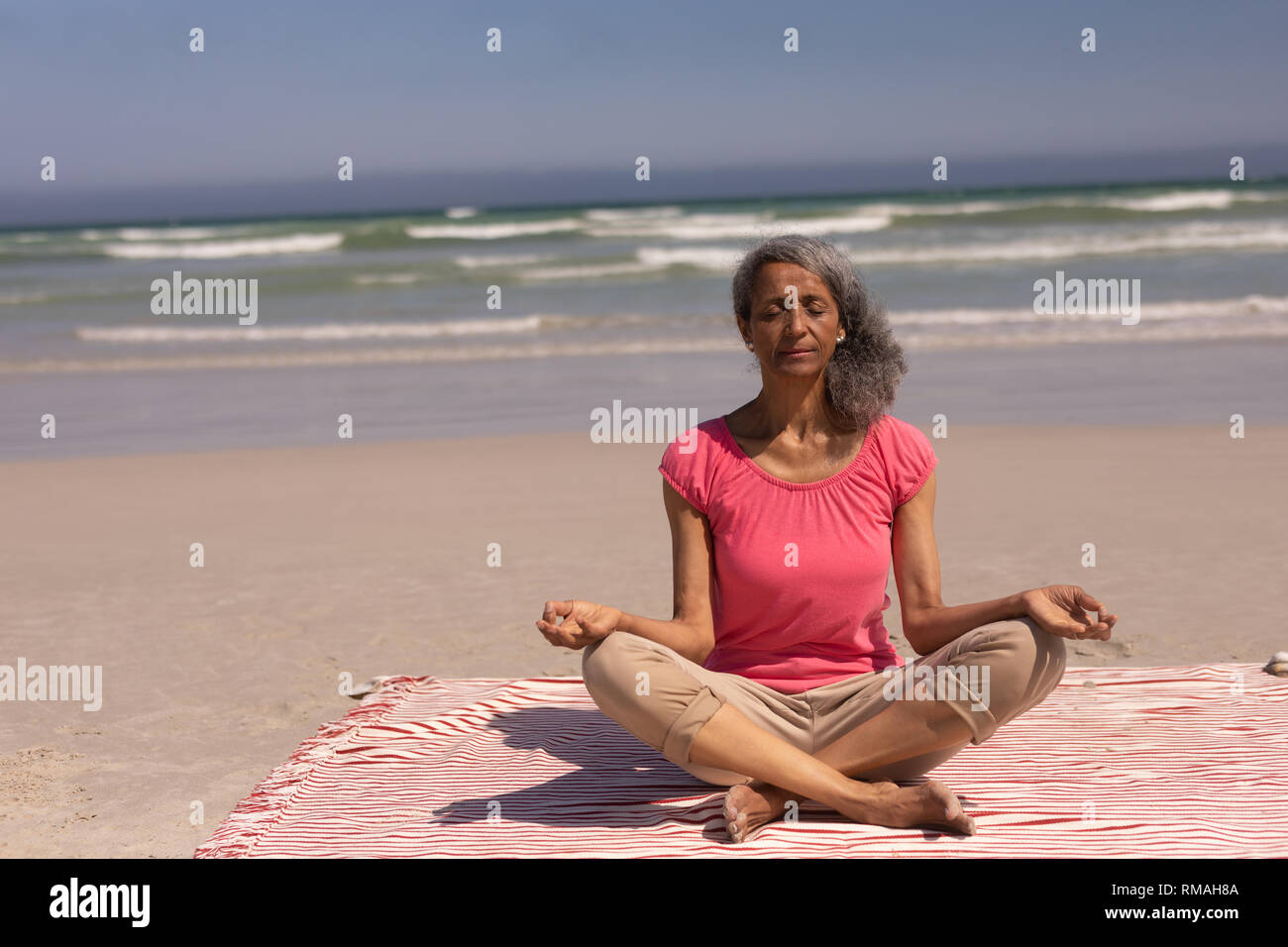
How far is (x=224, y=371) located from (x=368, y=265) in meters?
11.7

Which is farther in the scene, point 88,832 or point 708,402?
point 708,402

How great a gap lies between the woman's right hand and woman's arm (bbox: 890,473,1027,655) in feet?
2.89

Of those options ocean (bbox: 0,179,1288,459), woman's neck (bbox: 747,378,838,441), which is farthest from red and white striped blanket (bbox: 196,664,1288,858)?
ocean (bbox: 0,179,1288,459)

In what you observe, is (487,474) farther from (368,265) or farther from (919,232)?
(919,232)

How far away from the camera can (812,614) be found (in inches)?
153

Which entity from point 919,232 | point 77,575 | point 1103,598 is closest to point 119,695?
point 77,575

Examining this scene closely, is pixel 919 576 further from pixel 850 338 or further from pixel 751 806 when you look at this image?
pixel 751 806

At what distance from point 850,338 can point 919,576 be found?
0.74 metres

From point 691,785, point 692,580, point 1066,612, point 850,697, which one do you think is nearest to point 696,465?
point 692,580

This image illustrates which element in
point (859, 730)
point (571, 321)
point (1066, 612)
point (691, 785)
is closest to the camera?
point (1066, 612)

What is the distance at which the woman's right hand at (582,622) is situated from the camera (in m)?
3.51

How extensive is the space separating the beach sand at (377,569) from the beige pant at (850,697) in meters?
1.51

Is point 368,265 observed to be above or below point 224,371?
above
